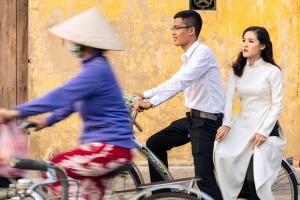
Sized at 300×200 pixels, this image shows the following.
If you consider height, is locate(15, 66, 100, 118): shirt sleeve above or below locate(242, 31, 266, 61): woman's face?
below

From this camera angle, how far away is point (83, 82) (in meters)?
4.30

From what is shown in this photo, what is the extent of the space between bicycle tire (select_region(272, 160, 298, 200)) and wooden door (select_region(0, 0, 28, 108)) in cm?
374

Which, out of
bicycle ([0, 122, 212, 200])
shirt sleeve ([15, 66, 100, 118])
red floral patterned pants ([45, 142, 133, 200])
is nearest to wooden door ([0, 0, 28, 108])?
bicycle ([0, 122, 212, 200])

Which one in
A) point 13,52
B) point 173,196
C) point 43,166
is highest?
point 13,52

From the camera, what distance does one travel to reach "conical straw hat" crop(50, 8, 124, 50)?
14.5 feet

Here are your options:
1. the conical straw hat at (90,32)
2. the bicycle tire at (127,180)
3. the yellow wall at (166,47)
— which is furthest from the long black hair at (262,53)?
the yellow wall at (166,47)

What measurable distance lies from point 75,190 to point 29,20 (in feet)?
17.1

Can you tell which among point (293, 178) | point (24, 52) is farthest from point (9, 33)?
point (293, 178)

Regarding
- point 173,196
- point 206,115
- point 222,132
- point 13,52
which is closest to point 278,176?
point 222,132

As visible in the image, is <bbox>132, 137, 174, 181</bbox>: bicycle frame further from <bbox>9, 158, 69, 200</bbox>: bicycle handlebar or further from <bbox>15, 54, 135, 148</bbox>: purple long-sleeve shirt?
<bbox>9, 158, 69, 200</bbox>: bicycle handlebar

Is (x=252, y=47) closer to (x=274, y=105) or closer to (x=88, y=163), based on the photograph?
(x=274, y=105)

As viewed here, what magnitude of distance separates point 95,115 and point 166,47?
202 inches

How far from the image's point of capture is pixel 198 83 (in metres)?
6.37

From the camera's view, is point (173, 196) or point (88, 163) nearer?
point (88, 163)
